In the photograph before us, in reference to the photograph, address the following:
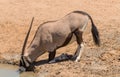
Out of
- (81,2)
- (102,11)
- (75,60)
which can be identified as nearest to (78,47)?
(75,60)

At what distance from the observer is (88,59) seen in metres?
13.1

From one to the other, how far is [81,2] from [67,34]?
683 cm

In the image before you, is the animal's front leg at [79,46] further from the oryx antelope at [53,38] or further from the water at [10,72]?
the water at [10,72]

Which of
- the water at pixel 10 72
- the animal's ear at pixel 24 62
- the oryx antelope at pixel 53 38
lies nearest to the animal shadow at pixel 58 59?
the oryx antelope at pixel 53 38

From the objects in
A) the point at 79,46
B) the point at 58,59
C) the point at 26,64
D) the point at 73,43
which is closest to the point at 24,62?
the point at 26,64

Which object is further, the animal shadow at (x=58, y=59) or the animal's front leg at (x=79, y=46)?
the animal shadow at (x=58, y=59)

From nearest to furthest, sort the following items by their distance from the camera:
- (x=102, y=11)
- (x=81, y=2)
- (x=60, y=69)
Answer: (x=60, y=69), (x=102, y=11), (x=81, y=2)

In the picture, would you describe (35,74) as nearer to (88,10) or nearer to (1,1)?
(88,10)

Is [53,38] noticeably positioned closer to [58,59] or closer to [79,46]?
[58,59]

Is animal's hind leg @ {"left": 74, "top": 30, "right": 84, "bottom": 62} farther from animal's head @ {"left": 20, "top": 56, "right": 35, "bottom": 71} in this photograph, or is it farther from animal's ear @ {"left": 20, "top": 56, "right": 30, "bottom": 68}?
animal's ear @ {"left": 20, "top": 56, "right": 30, "bottom": 68}

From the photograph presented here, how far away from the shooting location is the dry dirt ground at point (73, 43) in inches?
488

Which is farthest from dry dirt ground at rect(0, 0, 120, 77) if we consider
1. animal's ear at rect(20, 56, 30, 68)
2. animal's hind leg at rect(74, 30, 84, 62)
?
animal's ear at rect(20, 56, 30, 68)

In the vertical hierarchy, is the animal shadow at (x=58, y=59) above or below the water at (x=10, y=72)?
above

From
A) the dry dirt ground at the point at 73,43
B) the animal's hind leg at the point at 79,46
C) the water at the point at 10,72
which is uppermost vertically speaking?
the animal's hind leg at the point at 79,46
